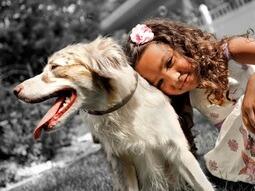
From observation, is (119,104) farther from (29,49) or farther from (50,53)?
(29,49)

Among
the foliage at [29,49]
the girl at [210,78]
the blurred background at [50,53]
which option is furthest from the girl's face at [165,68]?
the foliage at [29,49]

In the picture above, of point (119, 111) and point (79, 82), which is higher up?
point (79, 82)

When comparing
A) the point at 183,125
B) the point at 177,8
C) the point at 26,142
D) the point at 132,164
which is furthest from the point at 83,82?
the point at 177,8

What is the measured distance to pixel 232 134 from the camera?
159 inches

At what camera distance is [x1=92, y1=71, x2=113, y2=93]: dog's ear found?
319 centimetres

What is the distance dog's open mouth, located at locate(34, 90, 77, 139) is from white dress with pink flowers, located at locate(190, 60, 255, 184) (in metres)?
1.17

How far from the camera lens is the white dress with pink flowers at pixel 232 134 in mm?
3921

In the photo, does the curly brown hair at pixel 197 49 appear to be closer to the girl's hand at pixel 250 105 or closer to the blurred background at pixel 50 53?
the girl's hand at pixel 250 105

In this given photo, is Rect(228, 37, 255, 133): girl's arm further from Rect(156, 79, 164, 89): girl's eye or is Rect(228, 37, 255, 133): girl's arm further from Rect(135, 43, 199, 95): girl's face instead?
Rect(156, 79, 164, 89): girl's eye

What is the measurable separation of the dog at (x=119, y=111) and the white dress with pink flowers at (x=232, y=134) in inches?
19.1

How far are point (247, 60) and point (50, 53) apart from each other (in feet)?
31.8

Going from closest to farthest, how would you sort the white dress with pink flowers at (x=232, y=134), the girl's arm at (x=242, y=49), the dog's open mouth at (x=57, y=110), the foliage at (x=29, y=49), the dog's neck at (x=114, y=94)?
the dog's open mouth at (x=57, y=110) → the dog's neck at (x=114, y=94) → the girl's arm at (x=242, y=49) → the white dress with pink flowers at (x=232, y=134) → the foliage at (x=29, y=49)

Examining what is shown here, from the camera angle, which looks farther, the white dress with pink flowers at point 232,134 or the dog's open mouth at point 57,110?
the white dress with pink flowers at point 232,134

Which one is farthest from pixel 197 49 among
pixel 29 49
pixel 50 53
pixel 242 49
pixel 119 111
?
pixel 29 49
